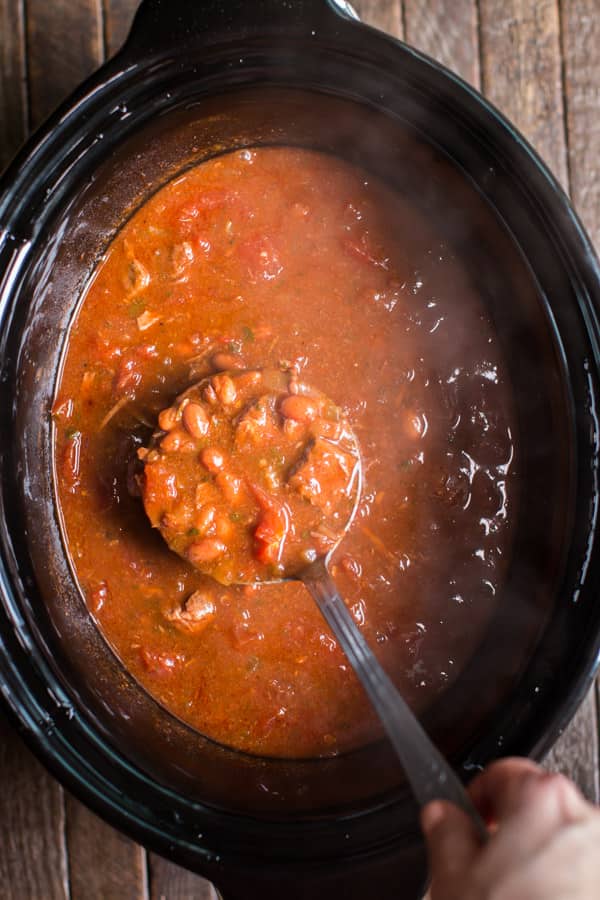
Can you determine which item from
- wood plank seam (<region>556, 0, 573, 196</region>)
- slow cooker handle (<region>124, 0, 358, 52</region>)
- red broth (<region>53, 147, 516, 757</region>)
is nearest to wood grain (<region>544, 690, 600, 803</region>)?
red broth (<region>53, 147, 516, 757</region>)

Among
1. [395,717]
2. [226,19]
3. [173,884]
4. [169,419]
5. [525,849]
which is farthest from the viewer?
[173,884]

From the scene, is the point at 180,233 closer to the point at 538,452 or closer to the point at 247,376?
the point at 247,376

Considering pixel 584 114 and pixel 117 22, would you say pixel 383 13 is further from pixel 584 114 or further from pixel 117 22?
pixel 117 22

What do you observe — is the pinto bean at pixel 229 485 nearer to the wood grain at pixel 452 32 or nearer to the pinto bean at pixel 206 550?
the pinto bean at pixel 206 550

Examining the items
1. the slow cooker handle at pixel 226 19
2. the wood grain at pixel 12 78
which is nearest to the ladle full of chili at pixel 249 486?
the slow cooker handle at pixel 226 19

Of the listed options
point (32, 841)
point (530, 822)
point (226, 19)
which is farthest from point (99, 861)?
point (226, 19)

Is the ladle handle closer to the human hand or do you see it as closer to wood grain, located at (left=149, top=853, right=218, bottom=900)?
the human hand

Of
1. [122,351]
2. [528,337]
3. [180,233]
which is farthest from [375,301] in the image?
[122,351]
